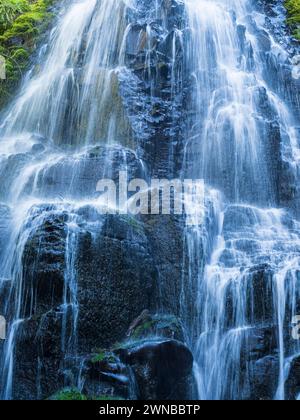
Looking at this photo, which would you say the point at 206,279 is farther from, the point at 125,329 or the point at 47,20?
A: the point at 47,20

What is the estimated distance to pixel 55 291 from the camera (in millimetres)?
10047

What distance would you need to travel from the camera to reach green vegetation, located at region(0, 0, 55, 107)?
18203mm

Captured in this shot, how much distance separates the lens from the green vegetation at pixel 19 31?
18.2 m

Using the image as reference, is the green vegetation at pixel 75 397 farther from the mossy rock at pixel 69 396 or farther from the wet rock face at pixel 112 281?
the wet rock face at pixel 112 281

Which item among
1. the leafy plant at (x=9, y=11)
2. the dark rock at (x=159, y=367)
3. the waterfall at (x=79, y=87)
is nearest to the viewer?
the dark rock at (x=159, y=367)

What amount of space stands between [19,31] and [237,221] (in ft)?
42.1

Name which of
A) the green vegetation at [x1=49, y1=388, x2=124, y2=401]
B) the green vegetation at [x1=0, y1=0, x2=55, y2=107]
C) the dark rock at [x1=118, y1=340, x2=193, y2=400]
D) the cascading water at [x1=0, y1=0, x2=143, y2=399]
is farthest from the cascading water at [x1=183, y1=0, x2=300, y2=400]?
the green vegetation at [x1=0, y1=0, x2=55, y2=107]

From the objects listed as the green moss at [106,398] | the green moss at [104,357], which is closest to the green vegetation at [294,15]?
the green moss at [104,357]

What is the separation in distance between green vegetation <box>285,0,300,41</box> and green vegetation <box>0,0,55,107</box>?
988 centimetres

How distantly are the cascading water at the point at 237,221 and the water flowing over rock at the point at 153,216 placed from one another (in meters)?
0.04

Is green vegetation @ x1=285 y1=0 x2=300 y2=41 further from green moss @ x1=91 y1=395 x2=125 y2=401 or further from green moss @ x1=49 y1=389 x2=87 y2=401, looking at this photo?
green moss @ x1=49 y1=389 x2=87 y2=401

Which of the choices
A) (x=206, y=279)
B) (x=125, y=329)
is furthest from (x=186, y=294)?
(x=125, y=329)

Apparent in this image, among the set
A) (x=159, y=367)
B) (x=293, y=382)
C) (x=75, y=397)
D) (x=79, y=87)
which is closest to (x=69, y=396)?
(x=75, y=397)

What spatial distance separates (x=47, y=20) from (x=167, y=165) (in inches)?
387
